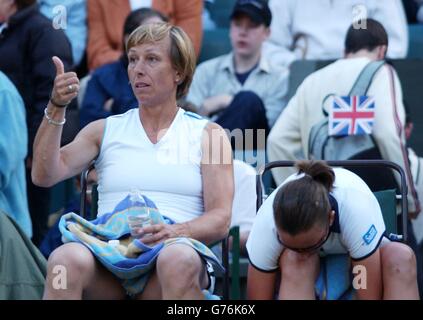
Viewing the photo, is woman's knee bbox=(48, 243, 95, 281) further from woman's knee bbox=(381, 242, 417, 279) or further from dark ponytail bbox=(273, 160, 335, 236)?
woman's knee bbox=(381, 242, 417, 279)

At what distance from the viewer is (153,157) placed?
16.6 ft

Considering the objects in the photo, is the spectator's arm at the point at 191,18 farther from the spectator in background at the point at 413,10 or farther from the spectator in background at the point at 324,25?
the spectator in background at the point at 413,10

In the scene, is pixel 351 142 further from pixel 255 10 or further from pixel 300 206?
pixel 300 206

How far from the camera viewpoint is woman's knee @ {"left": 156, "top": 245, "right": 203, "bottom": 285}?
4527 millimetres

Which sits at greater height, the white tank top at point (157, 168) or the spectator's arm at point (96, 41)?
the spectator's arm at point (96, 41)

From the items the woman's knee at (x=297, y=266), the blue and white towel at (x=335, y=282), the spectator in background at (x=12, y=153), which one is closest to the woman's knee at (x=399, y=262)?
the blue and white towel at (x=335, y=282)

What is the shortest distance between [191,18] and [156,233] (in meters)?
3.04

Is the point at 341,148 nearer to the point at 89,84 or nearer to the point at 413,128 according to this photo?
the point at 413,128

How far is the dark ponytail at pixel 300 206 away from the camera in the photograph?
4574 mm

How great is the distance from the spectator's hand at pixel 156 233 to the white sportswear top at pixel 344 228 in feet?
1.07

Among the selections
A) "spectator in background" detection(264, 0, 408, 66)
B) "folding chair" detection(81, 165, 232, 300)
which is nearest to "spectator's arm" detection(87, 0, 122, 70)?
"spectator in background" detection(264, 0, 408, 66)

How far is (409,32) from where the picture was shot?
799 centimetres

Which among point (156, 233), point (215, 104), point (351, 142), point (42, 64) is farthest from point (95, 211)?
point (215, 104)
